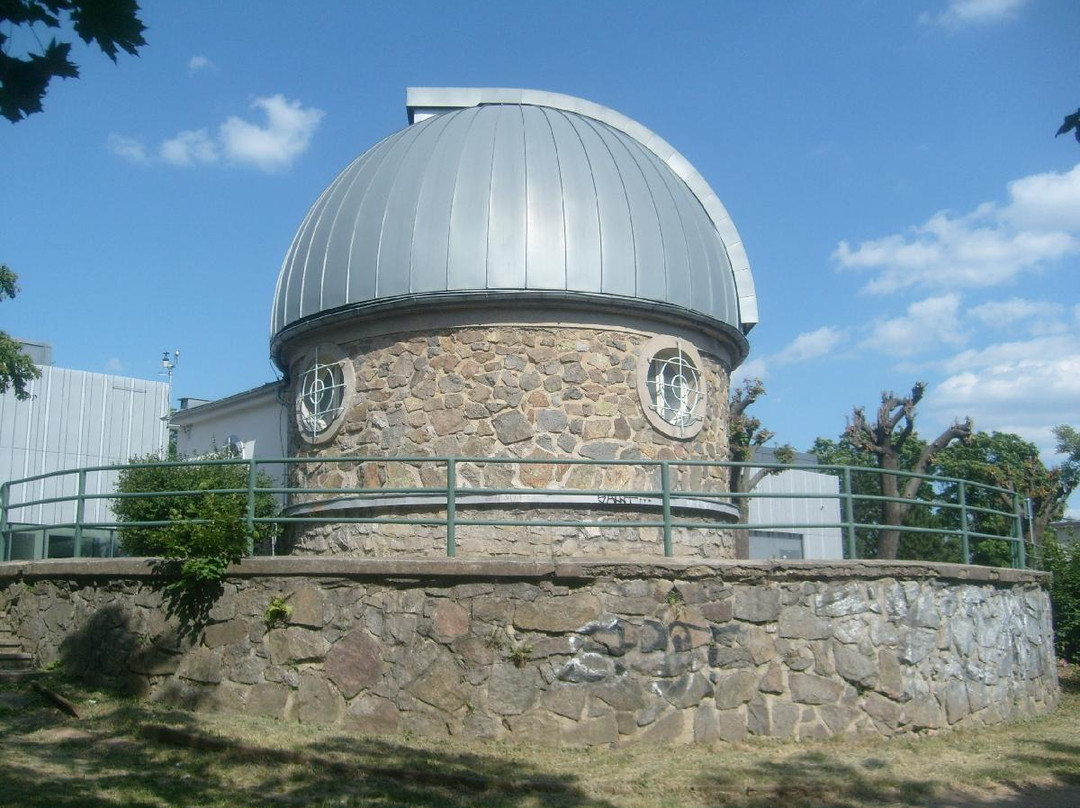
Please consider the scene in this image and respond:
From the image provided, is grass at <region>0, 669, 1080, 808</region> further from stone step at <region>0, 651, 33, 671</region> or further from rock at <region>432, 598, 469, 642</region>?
stone step at <region>0, 651, 33, 671</region>

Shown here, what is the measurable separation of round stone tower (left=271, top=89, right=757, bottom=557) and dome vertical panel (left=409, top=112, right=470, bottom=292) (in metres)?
0.02

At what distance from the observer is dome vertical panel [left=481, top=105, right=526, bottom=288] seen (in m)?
10.8

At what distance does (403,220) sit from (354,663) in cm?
494

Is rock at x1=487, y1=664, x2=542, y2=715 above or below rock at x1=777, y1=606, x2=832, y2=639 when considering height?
below

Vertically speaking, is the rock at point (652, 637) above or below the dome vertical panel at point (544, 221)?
below

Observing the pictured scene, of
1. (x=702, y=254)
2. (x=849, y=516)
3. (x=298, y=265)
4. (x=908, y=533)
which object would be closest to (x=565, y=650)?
(x=849, y=516)

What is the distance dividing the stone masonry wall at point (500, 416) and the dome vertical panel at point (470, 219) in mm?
546

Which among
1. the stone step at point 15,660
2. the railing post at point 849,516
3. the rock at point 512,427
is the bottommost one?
the stone step at point 15,660

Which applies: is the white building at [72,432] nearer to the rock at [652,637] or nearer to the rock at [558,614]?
the rock at [558,614]

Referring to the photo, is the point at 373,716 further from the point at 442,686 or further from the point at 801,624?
the point at 801,624

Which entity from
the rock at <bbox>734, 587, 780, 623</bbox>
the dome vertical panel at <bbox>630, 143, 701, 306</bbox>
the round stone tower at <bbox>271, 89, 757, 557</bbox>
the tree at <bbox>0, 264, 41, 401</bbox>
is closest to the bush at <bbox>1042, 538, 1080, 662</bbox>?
the round stone tower at <bbox>271, 89, 757, 557</bbox>

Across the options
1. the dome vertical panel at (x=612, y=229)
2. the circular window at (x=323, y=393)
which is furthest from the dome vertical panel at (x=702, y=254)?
the circular window at (x=323, y=393)

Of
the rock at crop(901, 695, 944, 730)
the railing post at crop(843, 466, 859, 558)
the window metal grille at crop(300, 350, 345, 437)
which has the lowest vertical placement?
the rock at crop(901, 695, 944, 730)

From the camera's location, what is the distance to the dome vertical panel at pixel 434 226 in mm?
10859
